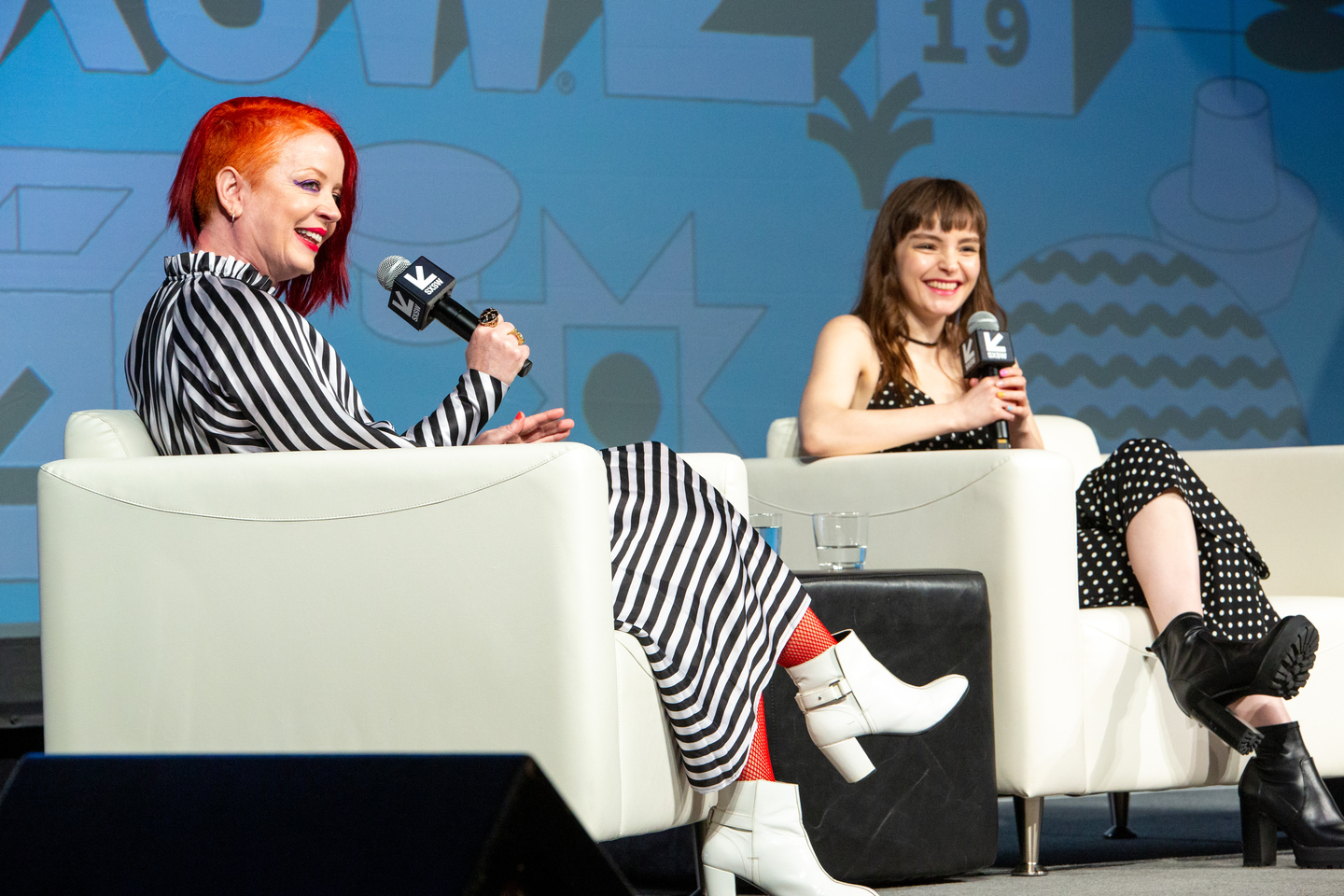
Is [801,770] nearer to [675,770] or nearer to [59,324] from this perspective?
[675,770]

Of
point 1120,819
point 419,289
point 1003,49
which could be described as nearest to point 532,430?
point 419,289

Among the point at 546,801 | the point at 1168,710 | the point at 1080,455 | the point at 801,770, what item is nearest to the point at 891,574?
the point at 801,770

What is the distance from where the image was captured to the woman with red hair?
1689 mm

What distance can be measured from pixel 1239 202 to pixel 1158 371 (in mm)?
590

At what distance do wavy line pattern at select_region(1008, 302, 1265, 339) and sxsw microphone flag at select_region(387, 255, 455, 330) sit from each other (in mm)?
2410

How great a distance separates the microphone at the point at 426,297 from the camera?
77.3 inches

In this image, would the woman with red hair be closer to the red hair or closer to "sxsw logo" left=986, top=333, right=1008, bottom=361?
the red hair

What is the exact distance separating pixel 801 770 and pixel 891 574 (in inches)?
12.4

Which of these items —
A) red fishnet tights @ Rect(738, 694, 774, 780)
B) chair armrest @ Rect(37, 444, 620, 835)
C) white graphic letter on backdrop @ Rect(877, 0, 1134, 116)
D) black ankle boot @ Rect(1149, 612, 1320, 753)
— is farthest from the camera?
white graphic letter on backdrop @ Rect(877, 0, 1134, 116)

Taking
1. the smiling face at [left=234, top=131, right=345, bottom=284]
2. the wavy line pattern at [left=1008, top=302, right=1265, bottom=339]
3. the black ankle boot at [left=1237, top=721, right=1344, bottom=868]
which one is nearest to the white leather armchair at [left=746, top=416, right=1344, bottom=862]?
the black ankle boot at [left=1237, top=721, right=1344, bottom=868]

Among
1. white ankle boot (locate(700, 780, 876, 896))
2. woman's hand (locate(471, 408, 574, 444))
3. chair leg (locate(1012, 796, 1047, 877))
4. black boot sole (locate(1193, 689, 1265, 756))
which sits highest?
woman's hand (locate(471, 408, 574, 444))

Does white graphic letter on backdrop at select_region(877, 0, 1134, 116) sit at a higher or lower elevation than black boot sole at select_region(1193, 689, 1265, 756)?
higher

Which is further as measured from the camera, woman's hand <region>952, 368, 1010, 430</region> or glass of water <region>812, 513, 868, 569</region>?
woman's hand <region>952, 368, 1010, 430</region>

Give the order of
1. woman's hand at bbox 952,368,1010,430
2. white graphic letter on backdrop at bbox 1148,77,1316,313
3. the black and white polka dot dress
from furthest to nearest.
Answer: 1. white graphic letter on backdrop at bbox 1148,77,1316,313
2. woman's hand at bbox 952,368,1010,430
3. the black and white polka dot dress
